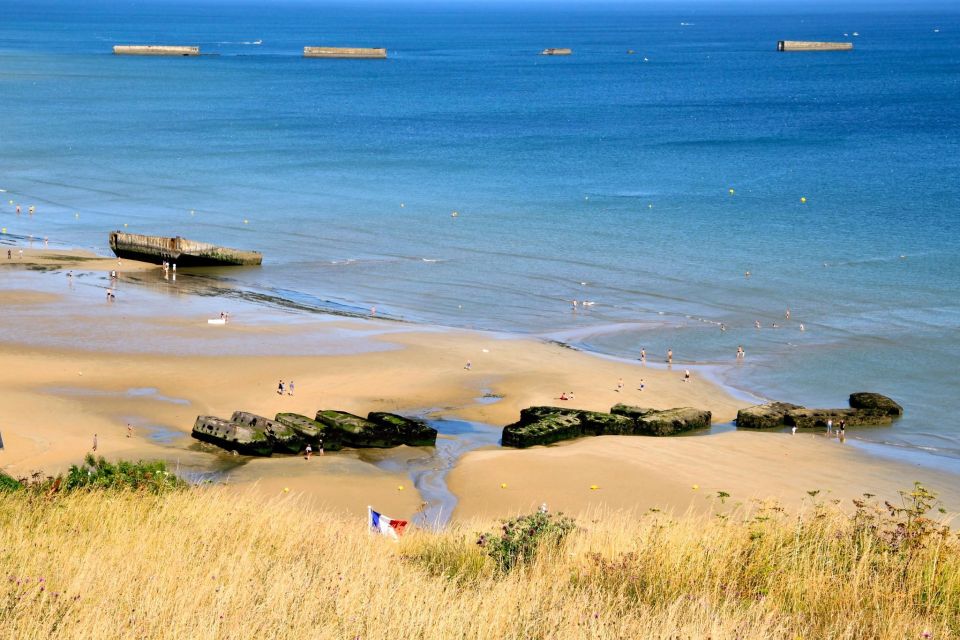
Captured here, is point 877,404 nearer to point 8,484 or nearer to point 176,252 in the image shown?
point 8,484

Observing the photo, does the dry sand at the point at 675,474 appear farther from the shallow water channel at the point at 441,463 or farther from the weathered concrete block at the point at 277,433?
the weathered concrete block at the point at 277,433

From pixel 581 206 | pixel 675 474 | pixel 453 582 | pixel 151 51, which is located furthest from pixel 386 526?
pixel 151 51

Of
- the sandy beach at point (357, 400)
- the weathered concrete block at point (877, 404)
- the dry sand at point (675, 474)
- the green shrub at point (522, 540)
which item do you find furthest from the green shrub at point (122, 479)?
the weathered concrete block at point (877, 404)

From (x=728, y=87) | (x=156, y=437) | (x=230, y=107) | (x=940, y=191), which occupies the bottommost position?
(x=156, y=437)

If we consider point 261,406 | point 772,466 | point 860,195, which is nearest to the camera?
point 772,466

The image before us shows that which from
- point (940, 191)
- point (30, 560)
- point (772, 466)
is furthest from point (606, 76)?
point (30, 560)

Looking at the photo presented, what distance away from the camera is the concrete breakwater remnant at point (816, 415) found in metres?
33.0

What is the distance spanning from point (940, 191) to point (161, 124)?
7158cm

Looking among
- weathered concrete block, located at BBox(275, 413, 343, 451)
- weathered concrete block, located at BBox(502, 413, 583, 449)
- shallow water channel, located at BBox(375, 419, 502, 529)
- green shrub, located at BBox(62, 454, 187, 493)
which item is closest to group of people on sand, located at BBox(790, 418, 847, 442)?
weathered concrete block, located at BBox(502, 413, 583, 449)

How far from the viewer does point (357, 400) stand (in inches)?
1344

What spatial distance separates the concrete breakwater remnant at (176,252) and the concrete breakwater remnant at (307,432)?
79.4 feet

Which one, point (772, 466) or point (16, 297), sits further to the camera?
point (16, 297)

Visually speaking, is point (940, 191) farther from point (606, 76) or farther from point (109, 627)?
point (606, 76)

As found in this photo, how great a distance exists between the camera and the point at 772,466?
29.6 meters
